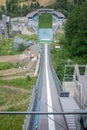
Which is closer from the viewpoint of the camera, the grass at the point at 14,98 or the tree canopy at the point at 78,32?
the grass at the point at 14,98

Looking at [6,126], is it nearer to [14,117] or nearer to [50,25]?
[14,117]

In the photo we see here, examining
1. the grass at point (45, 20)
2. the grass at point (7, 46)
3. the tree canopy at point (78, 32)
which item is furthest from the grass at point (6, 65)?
the grass at point (45, 20)

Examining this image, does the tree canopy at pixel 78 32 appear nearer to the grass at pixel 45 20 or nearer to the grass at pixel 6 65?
the grass at pixel 6 65

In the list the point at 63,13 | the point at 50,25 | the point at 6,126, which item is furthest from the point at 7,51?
the point at 63,13

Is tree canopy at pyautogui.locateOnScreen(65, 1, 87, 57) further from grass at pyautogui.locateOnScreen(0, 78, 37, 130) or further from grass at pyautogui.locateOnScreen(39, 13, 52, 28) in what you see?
grass at pyautogui.locateOnScreen(39, 13, 52, 28)

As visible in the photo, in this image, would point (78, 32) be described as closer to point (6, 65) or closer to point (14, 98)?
point (6, 65)

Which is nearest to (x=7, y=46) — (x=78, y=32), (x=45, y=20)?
(x=78, y=32)

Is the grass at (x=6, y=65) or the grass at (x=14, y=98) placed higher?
the grass at (x=14, y=98)
